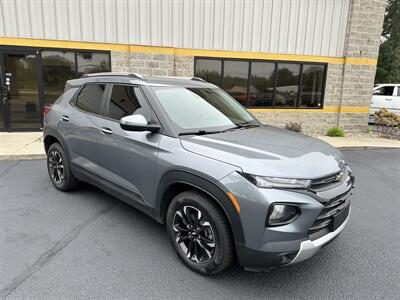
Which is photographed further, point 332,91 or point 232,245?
point 332,91

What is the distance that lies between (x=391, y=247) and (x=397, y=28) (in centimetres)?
2541

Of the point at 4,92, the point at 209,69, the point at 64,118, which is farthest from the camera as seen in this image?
the point at 209,69

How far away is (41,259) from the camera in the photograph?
288cm

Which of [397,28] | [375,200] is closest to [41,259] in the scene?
[375,200]

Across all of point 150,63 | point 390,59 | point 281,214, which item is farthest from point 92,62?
point 390,59

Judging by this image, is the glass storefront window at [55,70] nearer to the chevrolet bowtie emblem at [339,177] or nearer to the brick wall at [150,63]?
the brick wall at [150,63]

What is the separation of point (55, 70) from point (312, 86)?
8.82 m

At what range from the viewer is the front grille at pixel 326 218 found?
2383mm

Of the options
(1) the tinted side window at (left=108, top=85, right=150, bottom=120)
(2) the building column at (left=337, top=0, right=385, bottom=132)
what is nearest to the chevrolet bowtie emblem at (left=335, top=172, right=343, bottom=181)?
(1) the tinted side window at (left=108, top=85, right=150, bottom=120)

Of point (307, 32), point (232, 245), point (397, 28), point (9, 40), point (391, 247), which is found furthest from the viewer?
point (397, 28)

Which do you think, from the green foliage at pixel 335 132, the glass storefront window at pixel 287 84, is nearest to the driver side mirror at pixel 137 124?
the glass storefront window at pixel 287 84

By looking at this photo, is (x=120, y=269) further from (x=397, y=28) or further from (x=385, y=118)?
(x=397, y=28)

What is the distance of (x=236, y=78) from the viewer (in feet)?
33.6

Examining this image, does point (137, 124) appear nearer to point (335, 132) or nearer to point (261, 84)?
point (261, 84)
